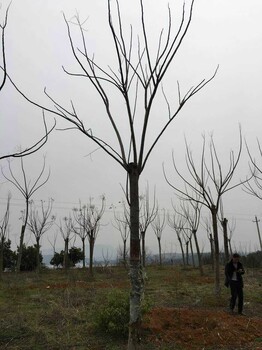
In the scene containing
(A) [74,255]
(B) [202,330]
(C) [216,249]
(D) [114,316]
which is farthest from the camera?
(A) [74,255]

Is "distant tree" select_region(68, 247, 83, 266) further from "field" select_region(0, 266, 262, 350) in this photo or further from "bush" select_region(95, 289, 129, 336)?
"bush" select_region(95, 289, 129, 336)

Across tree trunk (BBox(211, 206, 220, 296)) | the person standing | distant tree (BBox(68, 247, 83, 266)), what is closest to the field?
the person standing

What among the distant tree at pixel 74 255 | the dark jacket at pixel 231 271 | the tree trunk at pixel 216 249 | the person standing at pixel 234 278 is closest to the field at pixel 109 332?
the person standing at pixel 234 278

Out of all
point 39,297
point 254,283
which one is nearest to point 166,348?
point 39,297

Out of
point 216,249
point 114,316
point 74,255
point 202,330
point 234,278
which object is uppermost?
point 74,255

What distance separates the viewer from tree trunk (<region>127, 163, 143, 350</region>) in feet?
10.4

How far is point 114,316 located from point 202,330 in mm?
1411

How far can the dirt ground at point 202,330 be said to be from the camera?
5.16 m

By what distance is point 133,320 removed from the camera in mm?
3172

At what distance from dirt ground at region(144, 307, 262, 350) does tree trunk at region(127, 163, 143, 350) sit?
2165 millimetres

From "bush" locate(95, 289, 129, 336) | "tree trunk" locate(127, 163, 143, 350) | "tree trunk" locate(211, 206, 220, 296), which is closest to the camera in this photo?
"tree trunk" locate(127, 163, 143, 350)

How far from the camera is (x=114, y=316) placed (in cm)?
556

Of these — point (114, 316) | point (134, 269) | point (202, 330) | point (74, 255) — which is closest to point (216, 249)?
point (202, 330)

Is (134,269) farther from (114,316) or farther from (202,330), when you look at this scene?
(202,330)
